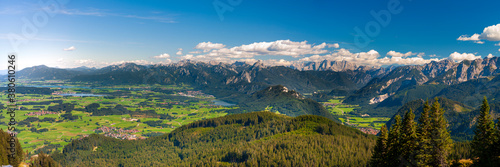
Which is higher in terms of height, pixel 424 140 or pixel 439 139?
pixel 439 139

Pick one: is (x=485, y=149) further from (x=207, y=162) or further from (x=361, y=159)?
(x=207, y=162)

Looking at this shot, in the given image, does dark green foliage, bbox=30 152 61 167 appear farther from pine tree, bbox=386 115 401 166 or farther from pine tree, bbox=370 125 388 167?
pine tree, bbox=386 115 401 166

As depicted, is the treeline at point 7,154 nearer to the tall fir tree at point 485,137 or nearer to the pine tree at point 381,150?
the pine tree at point 381,150

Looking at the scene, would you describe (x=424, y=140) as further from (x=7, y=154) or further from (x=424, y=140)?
(x=7, y=154)

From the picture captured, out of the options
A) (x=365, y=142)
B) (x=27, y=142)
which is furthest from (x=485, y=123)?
(x=27, y=142)

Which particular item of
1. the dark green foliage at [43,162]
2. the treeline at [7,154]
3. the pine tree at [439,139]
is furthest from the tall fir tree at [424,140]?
the dark green foliage at [43,162]

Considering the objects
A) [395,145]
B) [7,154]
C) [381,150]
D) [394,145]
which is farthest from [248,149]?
[7,154]

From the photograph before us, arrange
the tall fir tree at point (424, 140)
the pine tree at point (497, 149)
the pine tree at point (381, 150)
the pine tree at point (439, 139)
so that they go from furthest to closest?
the pine tree at point (381, 150)
the pine tree at point (497, 149)
the tall fir tree at point (424, 140)
the pine tree at point (439, 139)
